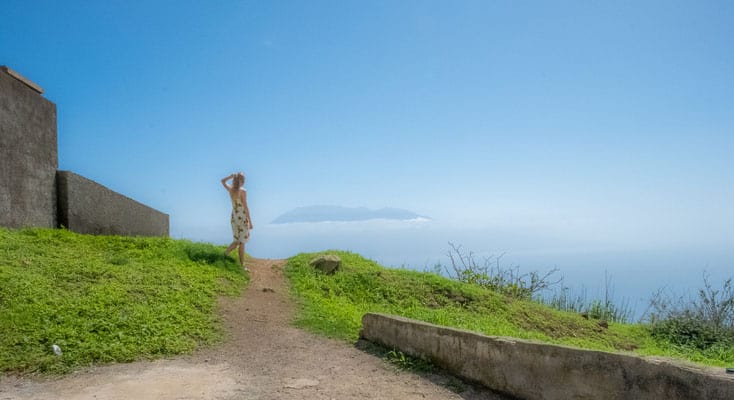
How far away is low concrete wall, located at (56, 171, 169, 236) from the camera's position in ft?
34.3

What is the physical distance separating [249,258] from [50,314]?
265 inches

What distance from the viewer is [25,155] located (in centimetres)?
961

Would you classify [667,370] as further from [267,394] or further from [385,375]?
[267,394]

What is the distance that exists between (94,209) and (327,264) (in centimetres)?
548

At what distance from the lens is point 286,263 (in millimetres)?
12141

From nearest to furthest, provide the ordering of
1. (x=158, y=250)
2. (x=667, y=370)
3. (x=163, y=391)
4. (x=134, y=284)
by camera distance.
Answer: (x=667, y=370)
(x=163, y=391)
(x=134, y=284)
(x=158, y=250)

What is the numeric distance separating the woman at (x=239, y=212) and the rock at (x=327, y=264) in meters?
1.64

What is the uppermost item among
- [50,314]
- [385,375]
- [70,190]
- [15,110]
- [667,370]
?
[15,110]

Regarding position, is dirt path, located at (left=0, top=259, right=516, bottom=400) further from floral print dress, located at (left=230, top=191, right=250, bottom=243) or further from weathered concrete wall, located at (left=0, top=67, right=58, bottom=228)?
weathered concrete wall, located at (left=0, top=67, right=58, bottom=228)

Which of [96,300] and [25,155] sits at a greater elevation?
[25,155]

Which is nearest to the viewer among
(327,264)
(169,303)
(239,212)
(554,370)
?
(554,370)

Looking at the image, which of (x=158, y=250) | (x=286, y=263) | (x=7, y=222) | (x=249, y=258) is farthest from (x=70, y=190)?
(x=286, y=263)

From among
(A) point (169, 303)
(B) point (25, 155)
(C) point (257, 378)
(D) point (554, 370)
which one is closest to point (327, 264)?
(A) point (169, 303)

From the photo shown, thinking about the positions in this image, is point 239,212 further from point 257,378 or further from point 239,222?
point 257,378
